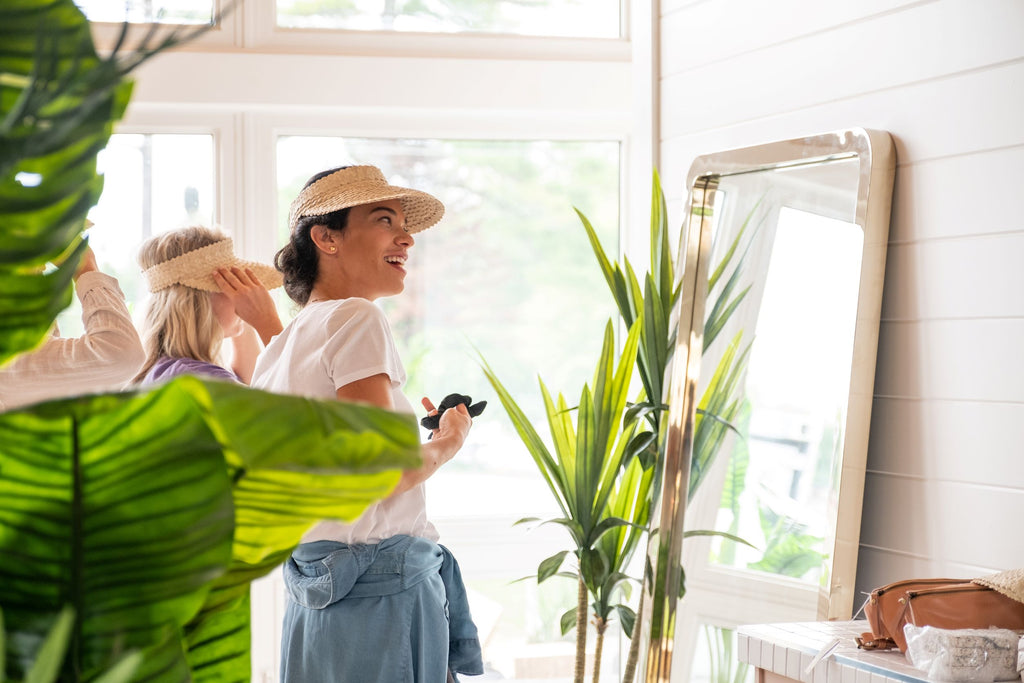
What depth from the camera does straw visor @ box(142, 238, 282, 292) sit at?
2.59m

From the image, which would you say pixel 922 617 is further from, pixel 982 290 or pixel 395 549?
pixel 395 549

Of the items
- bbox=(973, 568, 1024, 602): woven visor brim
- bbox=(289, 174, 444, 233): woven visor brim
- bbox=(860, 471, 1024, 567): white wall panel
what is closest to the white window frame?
bbox=(289, 174, 444, 233): woven visor brim

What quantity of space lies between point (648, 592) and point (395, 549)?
3.17 ft

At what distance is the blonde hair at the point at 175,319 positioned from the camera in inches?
101

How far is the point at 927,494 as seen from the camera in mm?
2217

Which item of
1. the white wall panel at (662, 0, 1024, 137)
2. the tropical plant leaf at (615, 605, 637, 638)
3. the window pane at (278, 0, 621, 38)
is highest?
the window pane at (278, 0, 621, 38)

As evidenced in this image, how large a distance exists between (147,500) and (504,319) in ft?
12.1

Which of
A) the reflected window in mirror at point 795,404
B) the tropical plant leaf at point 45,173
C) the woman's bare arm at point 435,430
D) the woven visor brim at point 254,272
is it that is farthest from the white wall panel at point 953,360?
the tropical plant leaf at point 45,173

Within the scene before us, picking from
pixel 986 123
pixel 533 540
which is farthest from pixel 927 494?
pixel 533 540

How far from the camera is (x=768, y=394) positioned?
2496 millimetres

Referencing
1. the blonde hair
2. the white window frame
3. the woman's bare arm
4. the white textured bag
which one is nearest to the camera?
the white textured bag

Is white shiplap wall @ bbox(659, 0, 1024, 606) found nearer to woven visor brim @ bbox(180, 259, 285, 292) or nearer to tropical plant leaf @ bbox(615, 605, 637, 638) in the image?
tropical plant leaf @ bbox(615, 605, 637, 638)

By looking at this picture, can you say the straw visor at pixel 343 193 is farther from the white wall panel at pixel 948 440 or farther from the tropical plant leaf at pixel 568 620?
the tropical plant leaf at pixel 568 620

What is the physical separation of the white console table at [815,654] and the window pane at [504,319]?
6.96 feet
